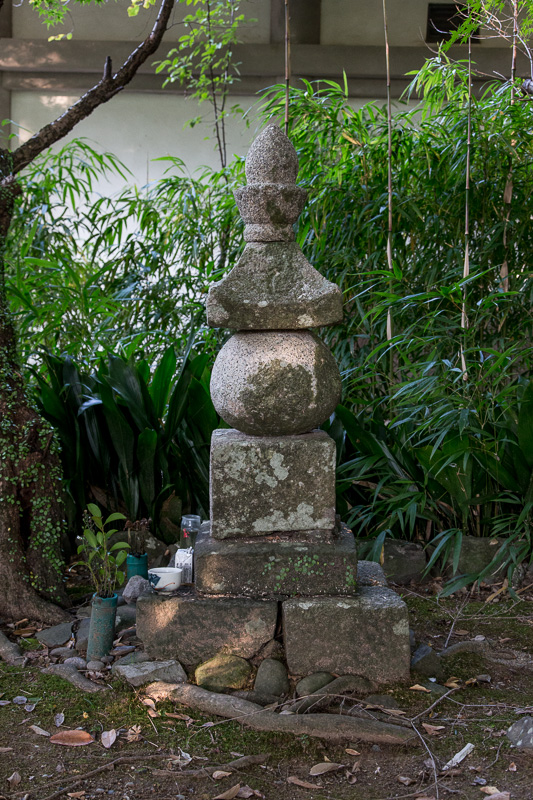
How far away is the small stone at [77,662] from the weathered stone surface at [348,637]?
0.69 meters

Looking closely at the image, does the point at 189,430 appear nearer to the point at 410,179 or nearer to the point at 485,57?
the point at 410,179

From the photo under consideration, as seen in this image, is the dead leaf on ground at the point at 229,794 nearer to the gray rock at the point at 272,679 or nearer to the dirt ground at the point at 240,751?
the dirt ground at the point at 240,751

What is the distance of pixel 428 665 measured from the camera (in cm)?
240

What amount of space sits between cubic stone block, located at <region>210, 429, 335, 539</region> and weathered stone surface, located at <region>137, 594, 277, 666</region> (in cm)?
23

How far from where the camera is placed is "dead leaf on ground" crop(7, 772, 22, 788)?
181cm

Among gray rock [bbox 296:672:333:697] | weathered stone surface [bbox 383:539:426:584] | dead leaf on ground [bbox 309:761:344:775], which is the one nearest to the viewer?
dead leaf on ground [bbox 309:761:344:775]

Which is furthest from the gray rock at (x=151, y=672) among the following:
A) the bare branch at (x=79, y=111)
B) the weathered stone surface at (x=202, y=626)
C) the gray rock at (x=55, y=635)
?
the bare branch at (x=79, y=111)

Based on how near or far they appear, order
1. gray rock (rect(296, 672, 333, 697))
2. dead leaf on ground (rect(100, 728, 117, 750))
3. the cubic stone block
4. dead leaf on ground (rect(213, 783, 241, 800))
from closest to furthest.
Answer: dead leaf on ground (rect(213, 783, 241, 800)) → dead leaf on ground (rect(100, 728, 117, 750)) → gray rock (rect(296, 672, 333, 697)) → the cubic stone block

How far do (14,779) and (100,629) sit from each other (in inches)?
26.8

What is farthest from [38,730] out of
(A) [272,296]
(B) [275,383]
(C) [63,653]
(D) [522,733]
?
(A) [272,296]

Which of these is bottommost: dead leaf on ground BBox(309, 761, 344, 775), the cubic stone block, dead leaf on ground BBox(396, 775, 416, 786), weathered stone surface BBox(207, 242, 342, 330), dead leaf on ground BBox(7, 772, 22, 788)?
dead leaf on ground BBox(7, 772, 22, 788)

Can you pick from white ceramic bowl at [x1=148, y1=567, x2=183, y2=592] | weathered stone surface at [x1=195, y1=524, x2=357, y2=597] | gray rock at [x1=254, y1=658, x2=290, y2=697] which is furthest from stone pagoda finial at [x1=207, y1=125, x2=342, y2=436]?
gray rock at [x1=254, y1=658, x2=290, y2=697]

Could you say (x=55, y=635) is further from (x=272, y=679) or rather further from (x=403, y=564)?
(x=403, y=564)

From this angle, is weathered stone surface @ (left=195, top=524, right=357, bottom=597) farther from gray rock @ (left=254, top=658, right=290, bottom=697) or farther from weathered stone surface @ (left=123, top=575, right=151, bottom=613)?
weathered stone surface @ (left=123, top=575, right=151, bottom=613)
